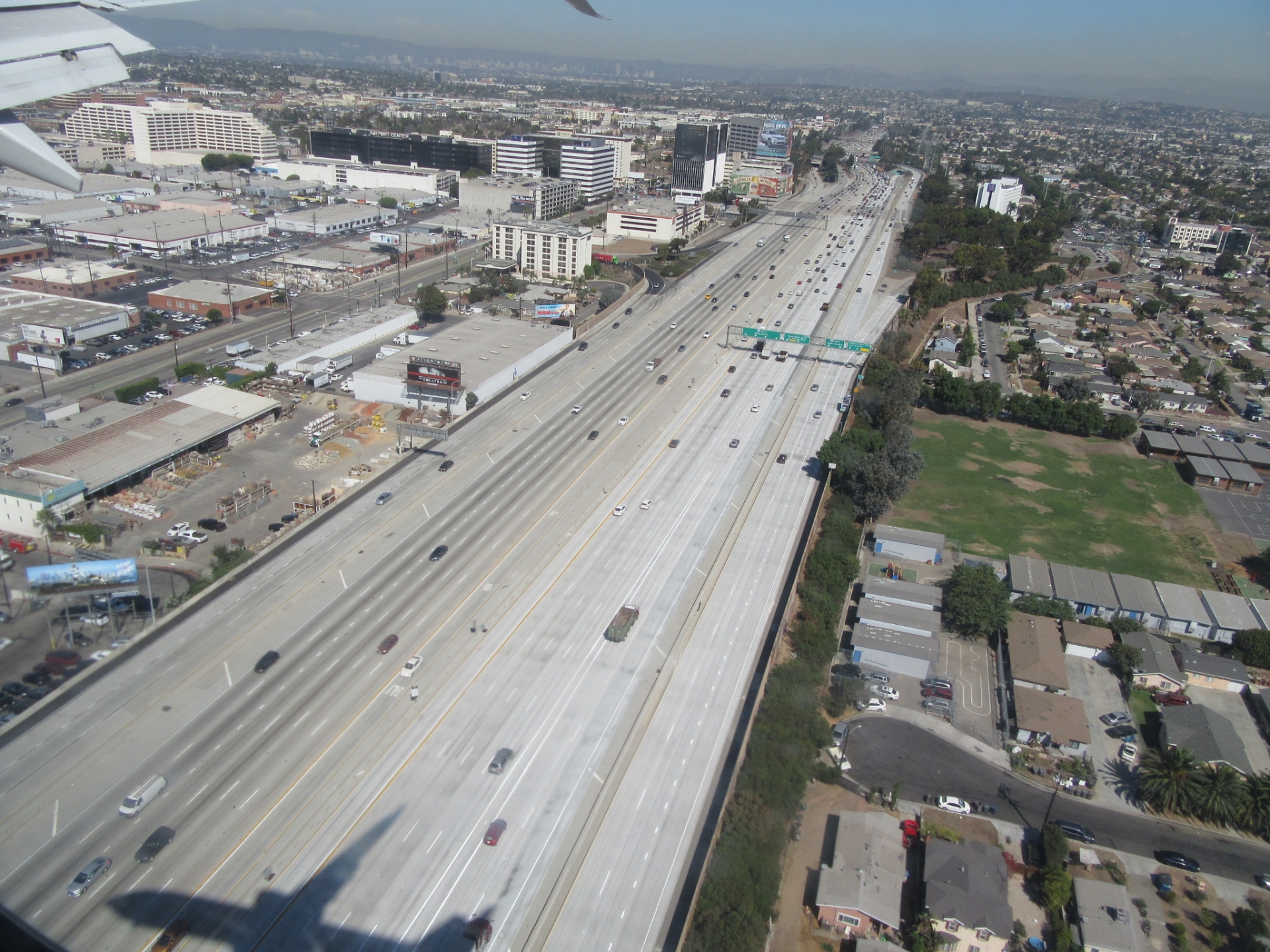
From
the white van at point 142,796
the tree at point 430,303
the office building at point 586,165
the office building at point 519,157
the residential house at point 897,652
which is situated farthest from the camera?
the office building at point 519,157

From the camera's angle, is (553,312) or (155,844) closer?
(155,844)

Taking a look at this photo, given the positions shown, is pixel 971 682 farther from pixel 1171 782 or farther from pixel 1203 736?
pixel 1203 736

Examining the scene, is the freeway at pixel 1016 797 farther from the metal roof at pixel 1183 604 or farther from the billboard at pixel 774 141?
the billboard at pixel 774 141

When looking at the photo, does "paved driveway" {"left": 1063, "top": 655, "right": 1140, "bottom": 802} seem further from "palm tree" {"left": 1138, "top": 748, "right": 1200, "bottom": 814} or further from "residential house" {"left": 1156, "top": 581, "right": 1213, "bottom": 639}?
"residential house" {"left": 1156, "top": 581, "right": 1213, "bottom": 639}

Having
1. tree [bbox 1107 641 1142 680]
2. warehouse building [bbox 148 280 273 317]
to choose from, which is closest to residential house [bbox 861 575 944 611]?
tree [bbox 1107 641 1142 680]

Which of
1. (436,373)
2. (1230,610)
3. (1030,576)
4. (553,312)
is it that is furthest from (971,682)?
(553,312)

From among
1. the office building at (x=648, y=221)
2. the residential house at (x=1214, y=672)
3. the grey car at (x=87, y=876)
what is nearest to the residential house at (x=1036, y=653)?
the residential house at (x=1214, y=672)

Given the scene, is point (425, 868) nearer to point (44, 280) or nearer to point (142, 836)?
point (142, 836)
